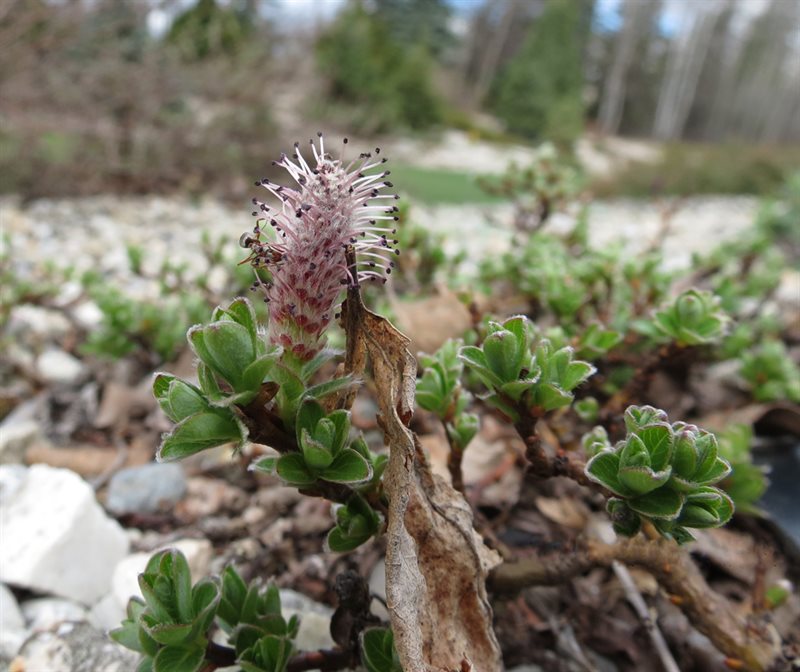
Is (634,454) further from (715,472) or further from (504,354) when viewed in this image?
(504,354)

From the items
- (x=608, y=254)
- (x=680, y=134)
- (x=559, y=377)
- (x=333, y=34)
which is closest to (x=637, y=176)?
(x=333, y=34)

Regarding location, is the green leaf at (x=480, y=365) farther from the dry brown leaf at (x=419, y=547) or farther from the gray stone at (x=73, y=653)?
the gray stone at (x=73, y=653)

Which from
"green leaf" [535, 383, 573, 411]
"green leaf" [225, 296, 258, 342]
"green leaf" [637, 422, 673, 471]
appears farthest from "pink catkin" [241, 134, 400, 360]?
"green leaf" [637, 422, 673, 471]

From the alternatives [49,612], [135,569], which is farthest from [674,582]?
[49,612]

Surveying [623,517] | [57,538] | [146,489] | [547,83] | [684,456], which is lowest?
[547,83]

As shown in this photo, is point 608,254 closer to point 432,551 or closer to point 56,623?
point 432,551

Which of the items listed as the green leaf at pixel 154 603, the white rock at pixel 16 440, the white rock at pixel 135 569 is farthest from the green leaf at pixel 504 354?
the white rock at pixel 16 440
